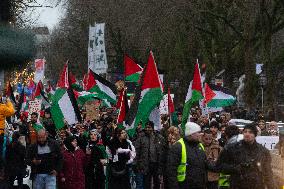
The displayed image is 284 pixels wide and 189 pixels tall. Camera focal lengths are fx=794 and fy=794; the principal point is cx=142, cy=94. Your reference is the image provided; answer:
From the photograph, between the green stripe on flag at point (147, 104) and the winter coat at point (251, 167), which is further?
the green stripe on flag at point (147, 104)

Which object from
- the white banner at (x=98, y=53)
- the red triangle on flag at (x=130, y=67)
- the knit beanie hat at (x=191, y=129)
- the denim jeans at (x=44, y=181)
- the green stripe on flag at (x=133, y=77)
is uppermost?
the white banner at (x=98, y=53)

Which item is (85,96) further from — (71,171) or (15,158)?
(71,171)

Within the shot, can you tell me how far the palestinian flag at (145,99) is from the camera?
543 inches

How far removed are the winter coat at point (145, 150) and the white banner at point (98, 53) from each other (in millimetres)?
19136

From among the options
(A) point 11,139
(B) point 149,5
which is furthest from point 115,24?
(A) point 11,139

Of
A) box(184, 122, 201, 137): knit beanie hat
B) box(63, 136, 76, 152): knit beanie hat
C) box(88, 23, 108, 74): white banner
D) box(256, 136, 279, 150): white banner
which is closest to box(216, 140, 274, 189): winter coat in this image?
box(184, 122, 201, 137): knit beanie hat

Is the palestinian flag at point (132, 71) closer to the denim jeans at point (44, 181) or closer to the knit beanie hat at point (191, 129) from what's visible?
the denim jeans at point (44, 181)

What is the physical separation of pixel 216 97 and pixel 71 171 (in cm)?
931

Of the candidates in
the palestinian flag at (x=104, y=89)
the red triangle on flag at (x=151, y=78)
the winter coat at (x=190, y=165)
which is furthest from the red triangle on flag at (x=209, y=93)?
the winter coat at (x=190, y=165)

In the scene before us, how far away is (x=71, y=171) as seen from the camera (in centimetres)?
1317

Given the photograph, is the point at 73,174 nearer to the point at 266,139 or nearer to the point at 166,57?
the point at 266,139

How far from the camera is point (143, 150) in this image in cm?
1427

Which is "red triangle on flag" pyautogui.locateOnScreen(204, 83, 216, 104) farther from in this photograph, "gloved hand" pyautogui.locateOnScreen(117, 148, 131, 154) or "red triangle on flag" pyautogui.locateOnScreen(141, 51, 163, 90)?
"gloved hand" pyautogui.locateOnScreen(117, 148, 131, 154)

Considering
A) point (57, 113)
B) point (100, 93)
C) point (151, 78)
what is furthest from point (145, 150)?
point (100, 93)
